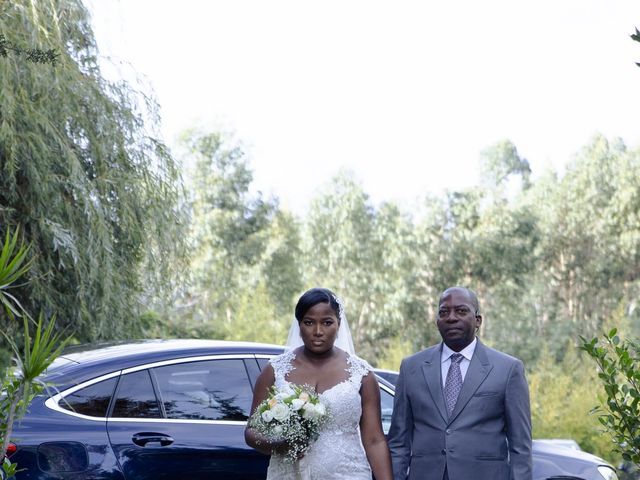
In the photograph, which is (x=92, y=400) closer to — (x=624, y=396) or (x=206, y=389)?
(x=206, y=389)

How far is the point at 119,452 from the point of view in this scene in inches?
229

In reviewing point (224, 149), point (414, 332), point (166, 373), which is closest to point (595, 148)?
point (414, 332)

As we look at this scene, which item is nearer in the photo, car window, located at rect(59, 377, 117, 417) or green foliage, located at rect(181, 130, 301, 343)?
car window, located at rect(59, 377, 117, 417)

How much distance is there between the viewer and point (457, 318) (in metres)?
4.95

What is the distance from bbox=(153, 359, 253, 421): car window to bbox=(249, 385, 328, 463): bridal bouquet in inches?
52.9

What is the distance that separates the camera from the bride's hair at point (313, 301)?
16.5 ft

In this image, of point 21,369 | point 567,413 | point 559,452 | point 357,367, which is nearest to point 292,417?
point 357,367

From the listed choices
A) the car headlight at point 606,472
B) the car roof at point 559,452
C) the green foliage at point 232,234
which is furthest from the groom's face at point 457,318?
the green foliage at point 232,234

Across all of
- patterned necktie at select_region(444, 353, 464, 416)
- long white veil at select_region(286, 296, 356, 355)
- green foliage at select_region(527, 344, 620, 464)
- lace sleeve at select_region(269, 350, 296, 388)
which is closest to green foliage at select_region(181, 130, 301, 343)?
green foliage at select_region(527, 344, 620, 464)

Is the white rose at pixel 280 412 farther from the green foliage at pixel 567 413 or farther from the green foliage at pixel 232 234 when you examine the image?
the green foliage at pixel 232 234

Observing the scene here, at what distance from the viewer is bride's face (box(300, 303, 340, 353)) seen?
16.5 feet

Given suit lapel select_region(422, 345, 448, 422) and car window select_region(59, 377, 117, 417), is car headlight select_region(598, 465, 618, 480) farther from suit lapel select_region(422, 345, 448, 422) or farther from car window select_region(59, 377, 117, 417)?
car window select_region(59, 377, 117, 417)

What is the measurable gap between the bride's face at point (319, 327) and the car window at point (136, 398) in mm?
1448

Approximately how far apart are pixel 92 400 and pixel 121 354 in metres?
0.38
